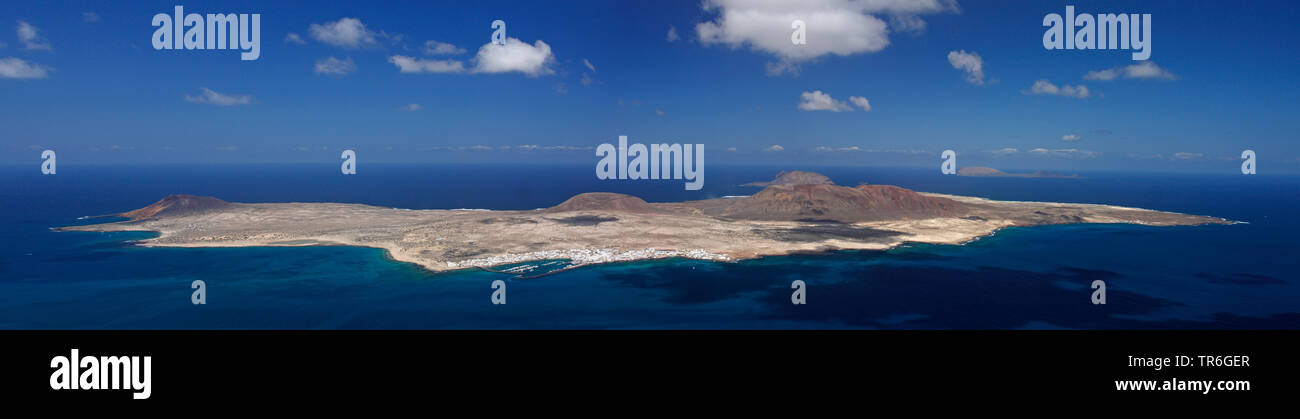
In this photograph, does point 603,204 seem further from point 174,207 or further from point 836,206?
point 174,207

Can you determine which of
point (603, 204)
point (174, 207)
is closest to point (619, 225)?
point (603, 204)

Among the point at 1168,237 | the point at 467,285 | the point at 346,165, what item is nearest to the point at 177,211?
the point at 346,165

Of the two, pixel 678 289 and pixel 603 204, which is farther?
pixel 603 204

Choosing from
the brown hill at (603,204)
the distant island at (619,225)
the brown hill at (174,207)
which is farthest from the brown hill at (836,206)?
the brown hill at (174,207)

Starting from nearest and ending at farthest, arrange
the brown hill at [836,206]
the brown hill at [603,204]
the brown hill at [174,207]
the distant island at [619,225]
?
the distant island at [619,225], the brown hill at [174,207], the brown hill at [836,206], the brown hill at [603,204]

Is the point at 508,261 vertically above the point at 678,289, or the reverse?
the point at 508,261

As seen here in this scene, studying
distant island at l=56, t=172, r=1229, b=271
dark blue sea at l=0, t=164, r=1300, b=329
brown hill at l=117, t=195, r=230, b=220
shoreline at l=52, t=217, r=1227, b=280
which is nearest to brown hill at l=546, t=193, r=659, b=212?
distant island at l=56, t=172, r=1229, b=271

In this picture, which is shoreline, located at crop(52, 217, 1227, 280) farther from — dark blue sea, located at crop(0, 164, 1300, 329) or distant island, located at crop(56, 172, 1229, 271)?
dark blue sea, located at crop(0, 164, 1300, 329)

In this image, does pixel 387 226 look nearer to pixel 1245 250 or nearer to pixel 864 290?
pixel 864 290

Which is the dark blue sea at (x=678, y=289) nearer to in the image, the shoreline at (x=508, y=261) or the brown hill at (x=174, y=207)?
the shoreline at (x=508, y=261)
